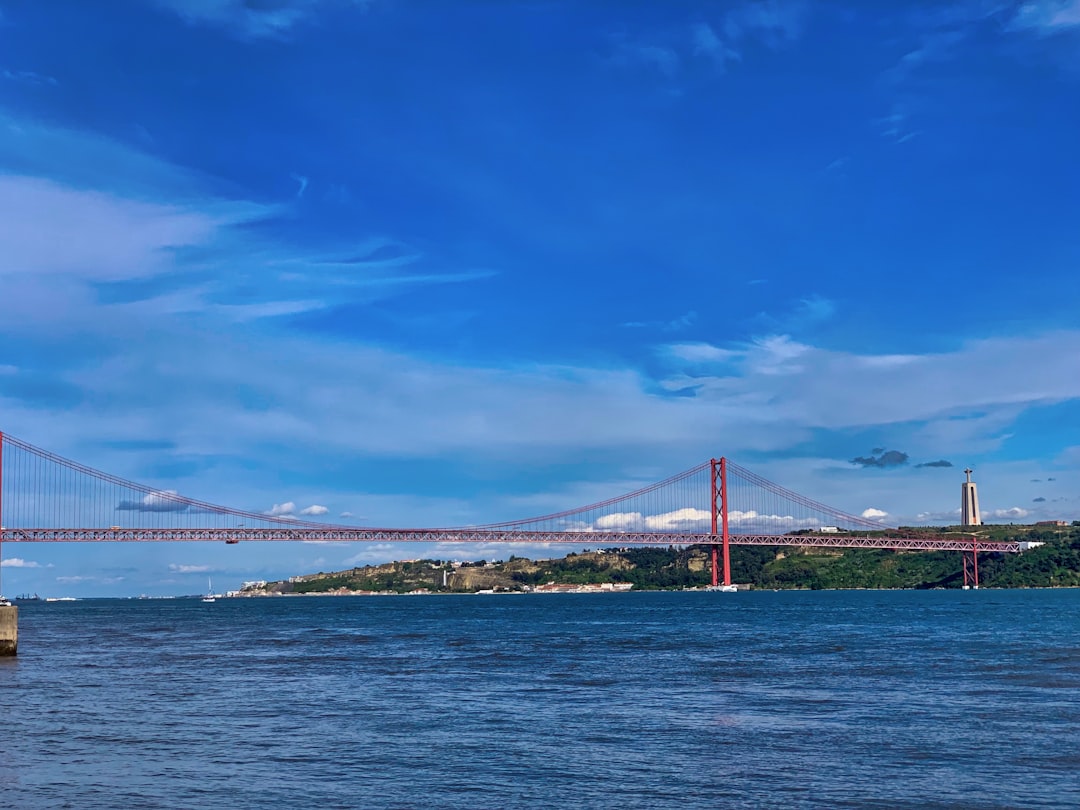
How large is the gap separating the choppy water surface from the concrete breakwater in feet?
3.40

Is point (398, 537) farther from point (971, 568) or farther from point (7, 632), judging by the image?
point (971, 568)

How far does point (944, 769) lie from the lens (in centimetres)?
1784

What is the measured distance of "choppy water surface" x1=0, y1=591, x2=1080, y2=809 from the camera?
16672 mm

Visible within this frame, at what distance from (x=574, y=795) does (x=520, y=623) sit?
61.5 m

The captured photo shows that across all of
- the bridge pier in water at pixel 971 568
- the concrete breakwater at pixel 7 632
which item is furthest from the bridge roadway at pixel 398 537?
the concrete breakwater at pixel 7 632

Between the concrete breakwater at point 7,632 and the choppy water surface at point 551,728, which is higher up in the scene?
the concrete breakwater at point 7,632

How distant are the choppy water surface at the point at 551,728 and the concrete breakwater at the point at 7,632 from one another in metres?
1.04

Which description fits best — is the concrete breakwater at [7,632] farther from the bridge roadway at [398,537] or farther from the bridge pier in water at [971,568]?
the bridge pier in water at [971,568]

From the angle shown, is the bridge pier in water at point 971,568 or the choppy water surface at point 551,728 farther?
the bridge pier in water at point 971,568

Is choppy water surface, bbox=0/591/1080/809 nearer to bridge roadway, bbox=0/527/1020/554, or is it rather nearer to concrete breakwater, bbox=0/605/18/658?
concrete breakwater, bbox=0/605/18/658

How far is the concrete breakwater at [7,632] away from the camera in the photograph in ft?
142

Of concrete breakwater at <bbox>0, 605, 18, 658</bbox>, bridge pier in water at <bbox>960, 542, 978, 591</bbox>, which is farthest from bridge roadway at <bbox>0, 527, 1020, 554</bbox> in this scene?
concrete breakwater at <bbox>0, 605, 18, 658</bbox>

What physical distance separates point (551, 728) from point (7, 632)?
29.4 meters

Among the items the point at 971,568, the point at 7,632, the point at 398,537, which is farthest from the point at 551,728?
the point at 971,568
